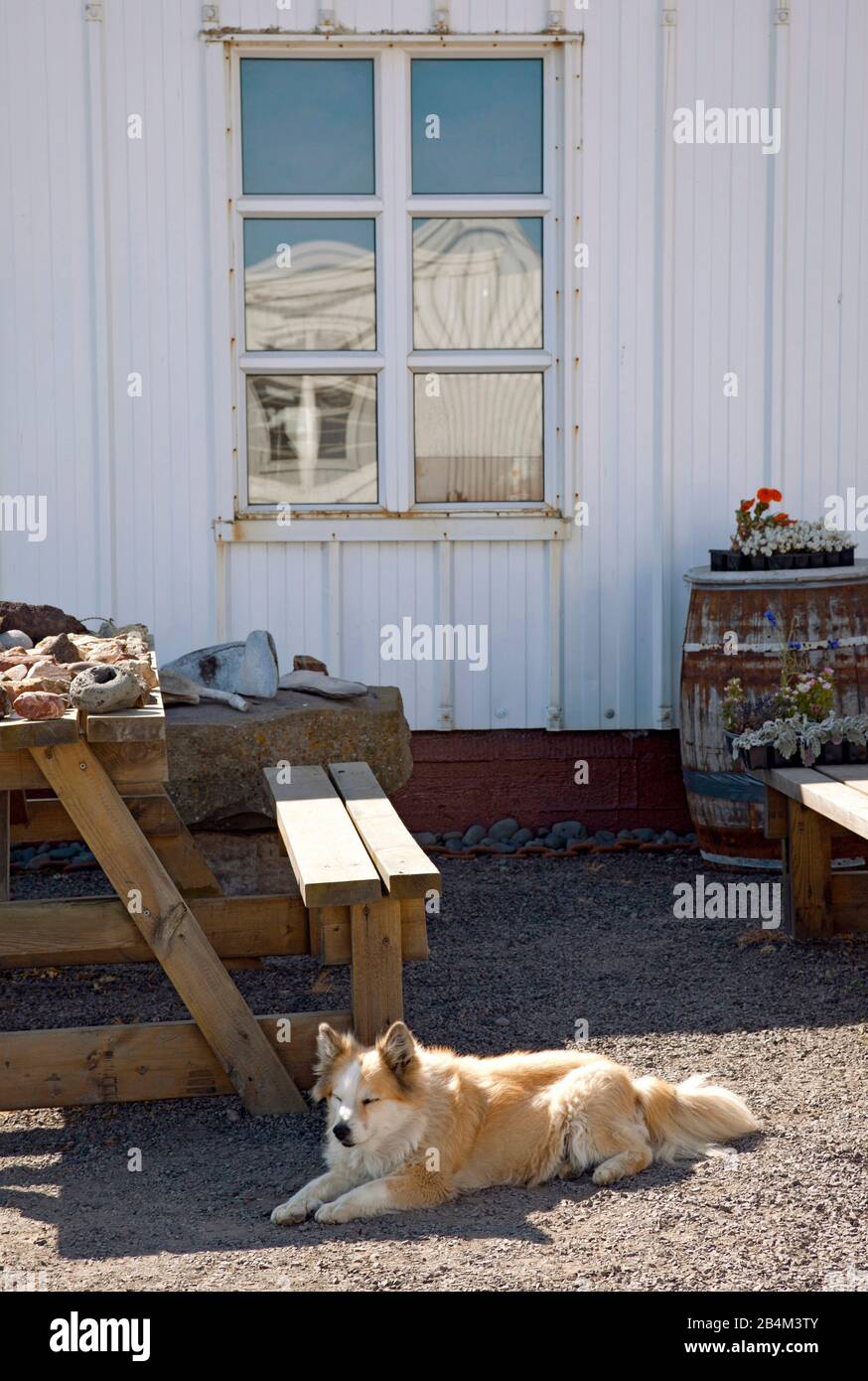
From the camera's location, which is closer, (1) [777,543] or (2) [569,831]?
(1) [777,543]

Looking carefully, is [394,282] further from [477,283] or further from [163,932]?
[163,932]

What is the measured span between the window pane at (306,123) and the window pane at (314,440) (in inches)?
37.1

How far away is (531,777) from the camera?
761 cm

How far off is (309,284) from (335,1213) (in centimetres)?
506

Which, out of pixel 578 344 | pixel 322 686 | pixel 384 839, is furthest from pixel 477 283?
pixel 384 839

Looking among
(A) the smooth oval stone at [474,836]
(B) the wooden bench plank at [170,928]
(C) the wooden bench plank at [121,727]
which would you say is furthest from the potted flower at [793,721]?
(C) the wooden bench plank at [121,727]

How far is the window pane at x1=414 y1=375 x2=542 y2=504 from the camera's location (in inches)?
295

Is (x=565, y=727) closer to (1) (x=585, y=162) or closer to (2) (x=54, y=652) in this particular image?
(1) (x=585, y=162)

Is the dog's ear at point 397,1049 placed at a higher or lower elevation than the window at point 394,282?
lower

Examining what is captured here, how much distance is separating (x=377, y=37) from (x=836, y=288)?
2528 mm

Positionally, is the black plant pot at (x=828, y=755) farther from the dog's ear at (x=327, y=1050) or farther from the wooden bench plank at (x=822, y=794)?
the dog's ear at (x=327, y=1050)

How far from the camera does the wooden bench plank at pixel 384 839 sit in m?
3.91

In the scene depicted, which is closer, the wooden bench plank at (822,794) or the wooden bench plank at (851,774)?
the wooden bench plank at (822,794)
